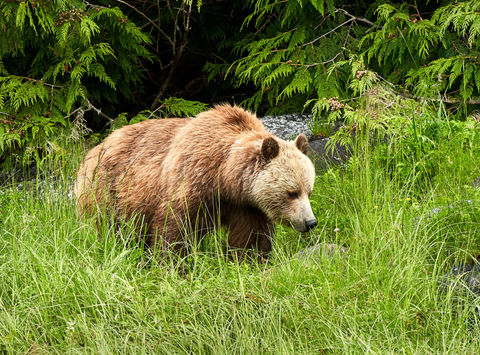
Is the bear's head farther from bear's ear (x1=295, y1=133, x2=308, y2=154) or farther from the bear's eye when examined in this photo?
bear's ear (x1=295, y1=133, x2=308, y2=154)

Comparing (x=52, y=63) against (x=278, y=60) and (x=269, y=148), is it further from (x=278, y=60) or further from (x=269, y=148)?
(x=269, y=148)

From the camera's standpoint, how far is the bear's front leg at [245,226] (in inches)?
188

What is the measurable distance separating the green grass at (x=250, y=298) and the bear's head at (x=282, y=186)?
45 centimetres

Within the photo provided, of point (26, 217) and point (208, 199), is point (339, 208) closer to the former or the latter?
point (208, 199)

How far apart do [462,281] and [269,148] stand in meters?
1.52

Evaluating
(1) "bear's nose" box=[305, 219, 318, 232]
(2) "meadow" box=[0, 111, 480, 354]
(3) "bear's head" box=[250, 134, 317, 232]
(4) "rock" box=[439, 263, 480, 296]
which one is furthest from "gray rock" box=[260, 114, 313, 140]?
(4) "rock" box=[439, 263, 480, 296]

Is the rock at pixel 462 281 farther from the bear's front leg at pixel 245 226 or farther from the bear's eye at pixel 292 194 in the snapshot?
the bear's front leg at pixel 245 226

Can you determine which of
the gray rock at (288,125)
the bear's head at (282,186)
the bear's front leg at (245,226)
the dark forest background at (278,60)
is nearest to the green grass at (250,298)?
the bear's head at (282,186)

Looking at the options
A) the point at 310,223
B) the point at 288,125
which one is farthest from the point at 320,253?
the point at 288,125

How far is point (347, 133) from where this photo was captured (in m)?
5.89

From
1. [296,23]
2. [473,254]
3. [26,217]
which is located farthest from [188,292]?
[296,23]

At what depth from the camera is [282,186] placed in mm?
4504

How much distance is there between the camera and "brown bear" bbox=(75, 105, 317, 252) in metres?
4.51

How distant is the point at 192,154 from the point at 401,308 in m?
1.87
